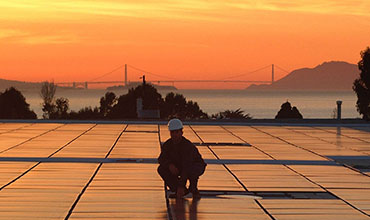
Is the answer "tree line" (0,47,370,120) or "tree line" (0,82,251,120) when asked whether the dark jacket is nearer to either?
"tree line" (0,47,370,120)

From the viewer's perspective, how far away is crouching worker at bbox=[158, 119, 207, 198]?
30.4 ft

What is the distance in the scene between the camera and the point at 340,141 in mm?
19234

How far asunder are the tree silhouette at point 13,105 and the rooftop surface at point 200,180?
42.2 metres


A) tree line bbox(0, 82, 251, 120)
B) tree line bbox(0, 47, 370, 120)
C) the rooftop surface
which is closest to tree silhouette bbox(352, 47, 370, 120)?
tree line bbox(0, 47, 370, 120)

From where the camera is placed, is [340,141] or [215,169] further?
[340,141]

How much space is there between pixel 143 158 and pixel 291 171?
9.54 feet

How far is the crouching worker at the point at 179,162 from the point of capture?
926cm

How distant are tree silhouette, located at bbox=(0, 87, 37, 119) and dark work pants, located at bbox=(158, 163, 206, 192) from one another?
2076 inches

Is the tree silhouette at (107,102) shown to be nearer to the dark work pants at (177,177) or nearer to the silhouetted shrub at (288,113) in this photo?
the silhouetted shrub at (288,113)

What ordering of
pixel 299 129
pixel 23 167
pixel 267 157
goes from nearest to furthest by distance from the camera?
pixel 23 167 → pixel 267 157 → pixel 299 129

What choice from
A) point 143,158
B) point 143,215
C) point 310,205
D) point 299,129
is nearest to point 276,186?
point 310,205

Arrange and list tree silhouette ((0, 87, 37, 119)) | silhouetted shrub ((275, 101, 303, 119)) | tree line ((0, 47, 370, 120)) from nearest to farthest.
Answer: silhouetted shrub ((275, 101, 303, 119)), tree line ((0, 47, 370, 120)), tree silhouette ((0, 87, 37, 119))

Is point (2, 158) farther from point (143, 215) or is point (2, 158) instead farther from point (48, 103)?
point (48, 103)

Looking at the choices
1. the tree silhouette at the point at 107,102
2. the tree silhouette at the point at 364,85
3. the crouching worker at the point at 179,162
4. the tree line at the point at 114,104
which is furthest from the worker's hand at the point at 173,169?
the tree silhouette at the point at 107,102
